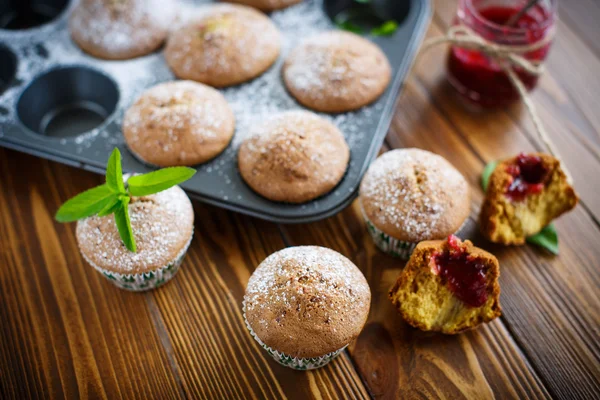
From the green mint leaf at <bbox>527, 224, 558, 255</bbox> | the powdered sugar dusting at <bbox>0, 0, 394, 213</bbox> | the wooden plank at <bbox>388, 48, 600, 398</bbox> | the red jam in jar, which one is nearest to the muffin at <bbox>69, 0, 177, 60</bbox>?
the powdered sugar dusting at <bbox>0, 0, 394, 213</bbox>

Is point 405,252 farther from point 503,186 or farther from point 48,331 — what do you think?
point 48,331

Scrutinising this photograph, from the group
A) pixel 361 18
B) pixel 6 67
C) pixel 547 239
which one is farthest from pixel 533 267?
pixel 6 67

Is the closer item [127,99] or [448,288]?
[448,288]

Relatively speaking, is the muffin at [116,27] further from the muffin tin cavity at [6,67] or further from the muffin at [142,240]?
the muffin at [142,240]

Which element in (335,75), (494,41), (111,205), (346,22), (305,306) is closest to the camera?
(305,306)

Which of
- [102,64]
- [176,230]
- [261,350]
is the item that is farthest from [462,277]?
[102,64]

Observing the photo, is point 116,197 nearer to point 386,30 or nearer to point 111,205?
point 111,205
